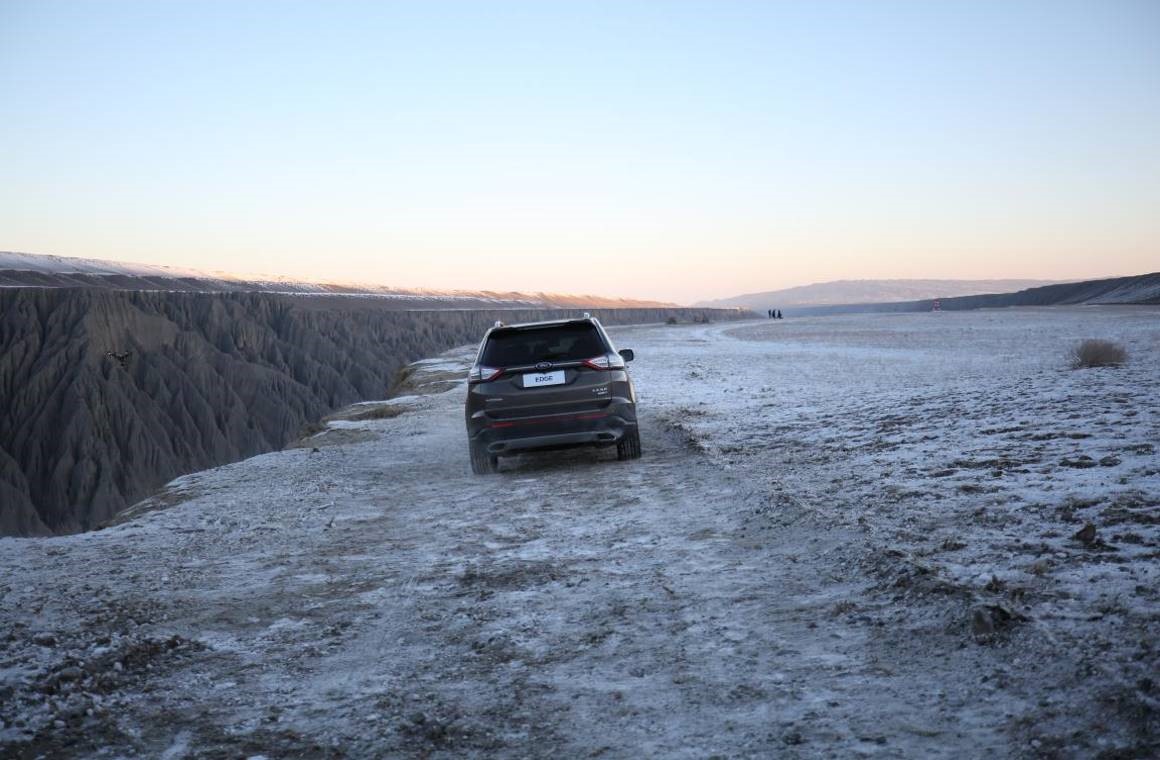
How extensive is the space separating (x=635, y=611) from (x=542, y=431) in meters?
4.60

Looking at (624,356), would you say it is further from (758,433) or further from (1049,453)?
(1049,453)

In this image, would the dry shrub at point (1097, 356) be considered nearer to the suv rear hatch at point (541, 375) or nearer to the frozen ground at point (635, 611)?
the frozen ground at point (635, 611)

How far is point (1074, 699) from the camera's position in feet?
10.6

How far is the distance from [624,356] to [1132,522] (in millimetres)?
6295

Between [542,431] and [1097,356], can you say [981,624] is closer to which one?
[542,431]

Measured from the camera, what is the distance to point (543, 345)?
965cm

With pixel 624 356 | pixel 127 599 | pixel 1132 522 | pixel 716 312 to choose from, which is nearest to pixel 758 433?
pixel 624 356

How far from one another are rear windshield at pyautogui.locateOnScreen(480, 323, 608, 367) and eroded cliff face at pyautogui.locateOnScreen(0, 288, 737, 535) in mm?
21423

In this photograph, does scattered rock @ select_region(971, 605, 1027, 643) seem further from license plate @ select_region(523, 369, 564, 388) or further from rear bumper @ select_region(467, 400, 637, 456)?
license plate @ select_region(523, 369, 564, 388)

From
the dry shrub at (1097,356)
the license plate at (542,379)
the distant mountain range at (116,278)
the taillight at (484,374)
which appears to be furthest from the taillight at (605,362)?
the distant mountain range at (116,278)

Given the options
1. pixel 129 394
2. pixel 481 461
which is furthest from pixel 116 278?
pixel 481 461

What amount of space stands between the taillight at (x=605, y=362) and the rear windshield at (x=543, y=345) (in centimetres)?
7

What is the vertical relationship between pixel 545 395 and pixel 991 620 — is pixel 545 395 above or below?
above

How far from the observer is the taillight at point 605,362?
30.9 ft
